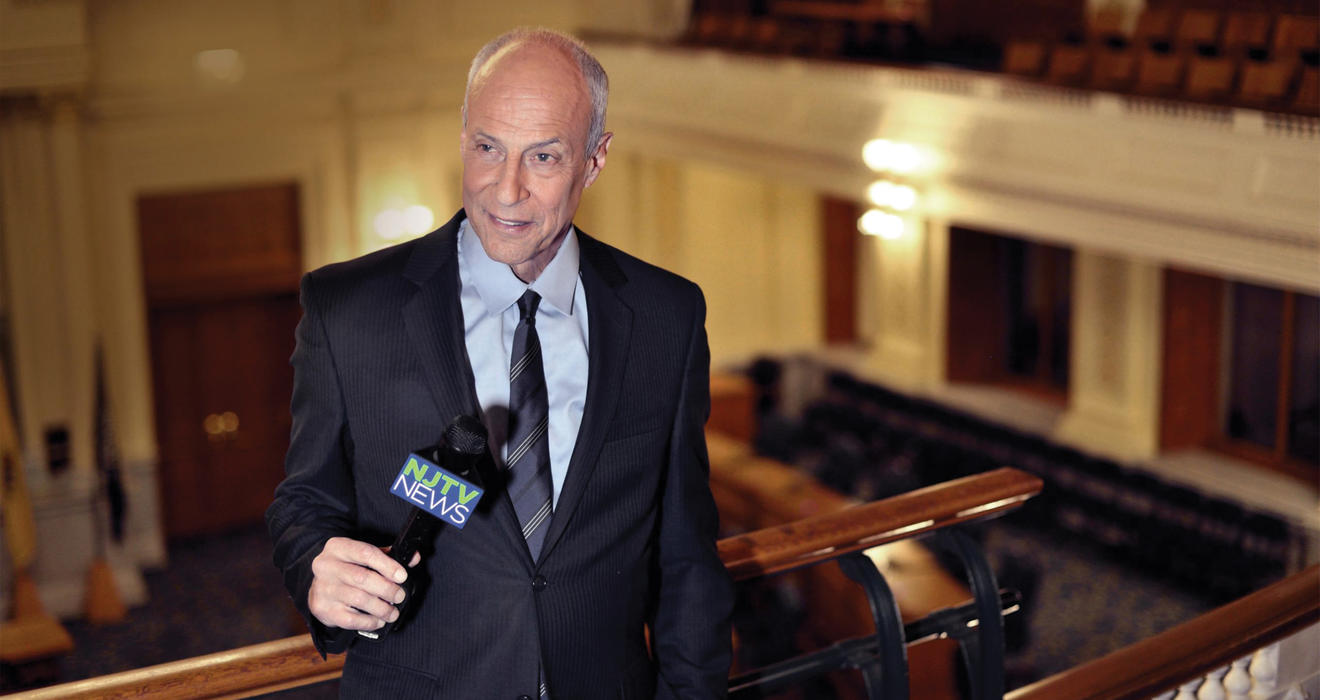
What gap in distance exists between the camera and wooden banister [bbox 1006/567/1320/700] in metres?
2.44

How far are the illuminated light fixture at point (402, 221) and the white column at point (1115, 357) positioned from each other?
5908 mm

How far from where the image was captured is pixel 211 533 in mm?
12734

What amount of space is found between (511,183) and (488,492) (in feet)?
1.35

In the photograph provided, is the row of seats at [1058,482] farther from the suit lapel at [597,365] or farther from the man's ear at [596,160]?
the man's ear at [596,160]

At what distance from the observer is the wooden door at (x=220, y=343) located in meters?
12.3

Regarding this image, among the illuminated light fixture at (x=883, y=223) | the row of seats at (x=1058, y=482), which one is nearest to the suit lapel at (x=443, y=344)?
the row of seats at (x=1058, y=482)

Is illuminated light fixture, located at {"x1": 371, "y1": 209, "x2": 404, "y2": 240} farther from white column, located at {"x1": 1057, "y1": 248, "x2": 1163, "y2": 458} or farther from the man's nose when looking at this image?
the man's nose

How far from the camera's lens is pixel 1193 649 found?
2520 millimetres

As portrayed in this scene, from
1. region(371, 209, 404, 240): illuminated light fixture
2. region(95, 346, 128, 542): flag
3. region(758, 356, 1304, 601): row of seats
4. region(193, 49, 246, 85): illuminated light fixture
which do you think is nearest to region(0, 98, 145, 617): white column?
region(95, 346, 128, 542): flag

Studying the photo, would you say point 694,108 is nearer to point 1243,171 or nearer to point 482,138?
point 1243,171

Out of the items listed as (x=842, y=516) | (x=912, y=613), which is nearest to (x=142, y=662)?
(x=912, y=613)

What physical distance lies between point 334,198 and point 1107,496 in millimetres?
7167

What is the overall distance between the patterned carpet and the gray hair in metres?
7.29

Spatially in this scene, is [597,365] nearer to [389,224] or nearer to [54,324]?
[54,324]
